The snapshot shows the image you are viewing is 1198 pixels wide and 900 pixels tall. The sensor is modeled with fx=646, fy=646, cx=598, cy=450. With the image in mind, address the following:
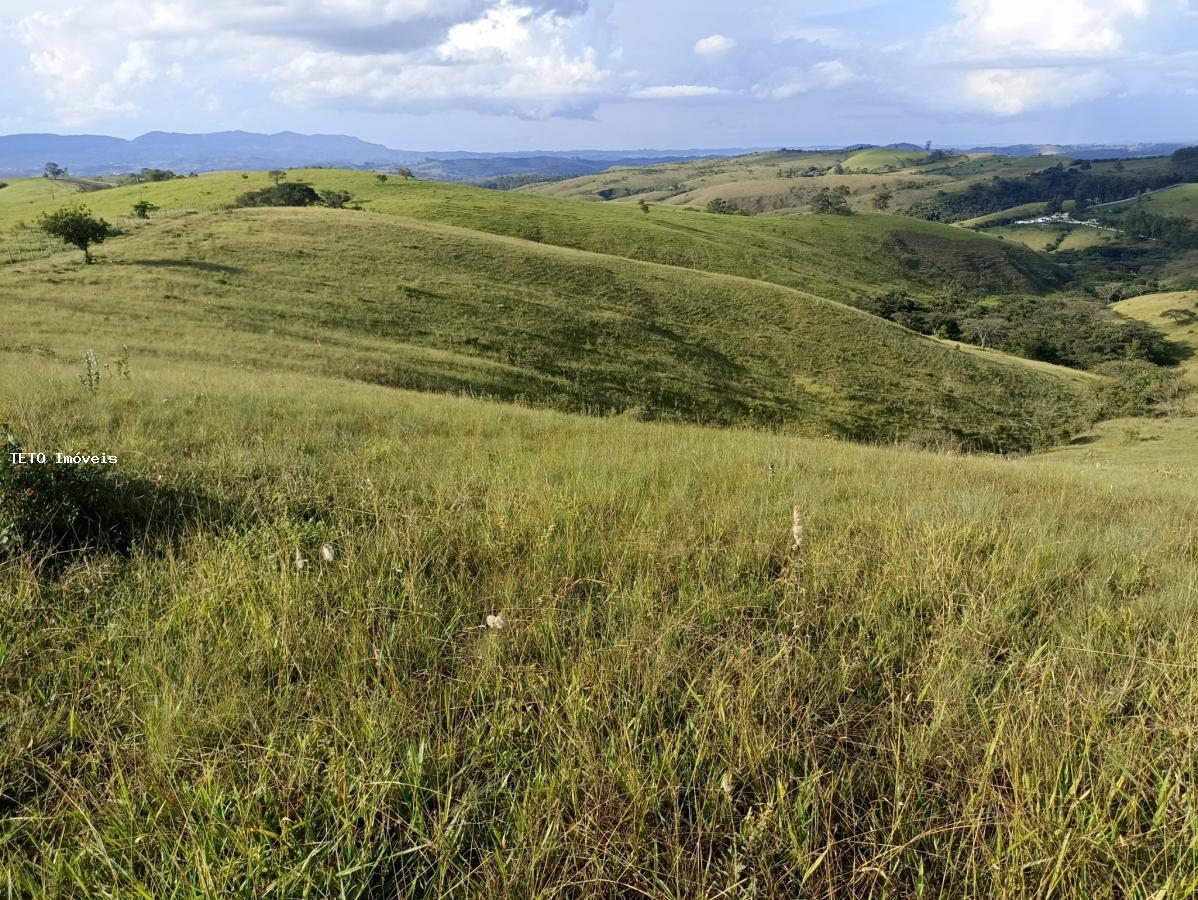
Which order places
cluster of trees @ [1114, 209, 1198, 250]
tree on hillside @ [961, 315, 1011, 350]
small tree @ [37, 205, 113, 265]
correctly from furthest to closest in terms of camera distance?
1. cluster of trees @ [1114, 209, 1198, 250]
2. tree on hillside @ [961, 315, 1011, 350]
3. small tree @ [37, 205, 113, 265]

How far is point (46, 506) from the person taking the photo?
12.1 ft

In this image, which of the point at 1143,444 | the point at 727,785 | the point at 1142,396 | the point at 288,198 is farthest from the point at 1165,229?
the point at 727,785

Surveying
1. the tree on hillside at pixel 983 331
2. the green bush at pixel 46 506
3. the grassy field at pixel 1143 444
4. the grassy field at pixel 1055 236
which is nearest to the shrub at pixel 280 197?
the tree on hillside at pixel 983 331

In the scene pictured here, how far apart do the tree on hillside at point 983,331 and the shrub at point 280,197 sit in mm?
74549

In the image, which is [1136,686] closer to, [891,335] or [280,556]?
[280,556]

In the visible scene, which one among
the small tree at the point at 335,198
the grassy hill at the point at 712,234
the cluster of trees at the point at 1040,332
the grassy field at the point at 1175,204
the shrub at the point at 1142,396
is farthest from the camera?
the grassy field at the point at 1175,204

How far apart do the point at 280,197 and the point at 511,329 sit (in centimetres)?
6128

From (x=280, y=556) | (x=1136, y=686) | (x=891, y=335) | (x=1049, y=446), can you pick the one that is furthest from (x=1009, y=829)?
(x=891, y=335)

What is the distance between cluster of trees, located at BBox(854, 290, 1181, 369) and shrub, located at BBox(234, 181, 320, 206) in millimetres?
65954

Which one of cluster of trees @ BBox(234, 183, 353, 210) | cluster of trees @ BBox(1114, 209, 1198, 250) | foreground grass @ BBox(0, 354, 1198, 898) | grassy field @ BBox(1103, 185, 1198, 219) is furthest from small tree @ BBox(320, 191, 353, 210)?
grassy field @ BBox(1103, 185, 1198, 219)

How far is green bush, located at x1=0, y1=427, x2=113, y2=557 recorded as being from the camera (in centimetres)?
347

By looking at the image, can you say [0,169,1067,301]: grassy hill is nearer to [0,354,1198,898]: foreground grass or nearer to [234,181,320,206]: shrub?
[234,181,320,206]: shrub

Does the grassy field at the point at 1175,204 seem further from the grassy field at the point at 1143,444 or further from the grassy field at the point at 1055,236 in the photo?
the grassy field at the point at 1143,444

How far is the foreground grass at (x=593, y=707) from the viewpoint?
1858 millimetres
